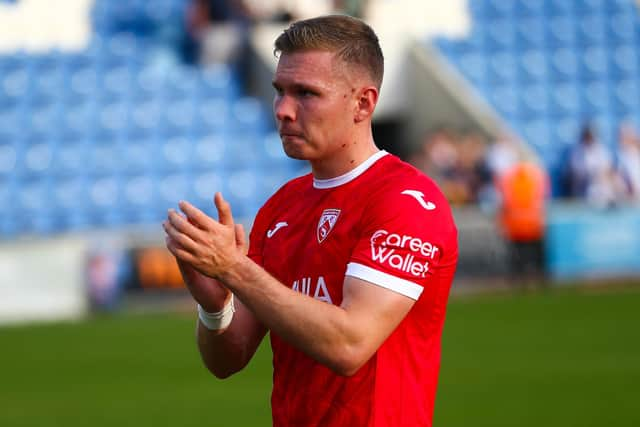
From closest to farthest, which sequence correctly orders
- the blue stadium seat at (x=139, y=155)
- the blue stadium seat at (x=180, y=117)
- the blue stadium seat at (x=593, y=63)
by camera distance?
the blue stadium seat at (x=139, y=155)
the blue stadium seat at (x=180, y=117)
the blue stadium seat at (x=593, y=63)

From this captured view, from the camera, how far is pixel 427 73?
2266cm

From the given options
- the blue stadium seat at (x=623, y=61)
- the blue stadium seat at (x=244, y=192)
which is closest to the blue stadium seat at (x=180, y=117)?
the blue stadium seat at (x=244, y=192)

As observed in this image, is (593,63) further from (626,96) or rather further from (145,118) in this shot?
(145,118)

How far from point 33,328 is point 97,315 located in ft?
4.91

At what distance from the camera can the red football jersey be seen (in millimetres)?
3082

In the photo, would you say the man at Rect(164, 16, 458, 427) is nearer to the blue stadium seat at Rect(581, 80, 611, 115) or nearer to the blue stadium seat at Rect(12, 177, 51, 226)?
the blue stadium seat at Rect(12, 177, 51, 226)

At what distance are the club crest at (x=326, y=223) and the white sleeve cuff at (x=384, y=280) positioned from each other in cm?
23

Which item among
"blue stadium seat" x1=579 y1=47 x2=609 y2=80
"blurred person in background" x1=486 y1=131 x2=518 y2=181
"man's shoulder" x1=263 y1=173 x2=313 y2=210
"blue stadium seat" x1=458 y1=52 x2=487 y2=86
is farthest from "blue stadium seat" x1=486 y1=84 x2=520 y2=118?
"man's shoulder" x1=263 y1=173 x2=313 y2=210

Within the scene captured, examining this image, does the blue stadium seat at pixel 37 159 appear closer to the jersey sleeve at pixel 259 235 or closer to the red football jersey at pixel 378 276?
the jersey sleeve at pixel 259 235

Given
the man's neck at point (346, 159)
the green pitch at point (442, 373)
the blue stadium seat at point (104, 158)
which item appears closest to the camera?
the man's neck at point (346, 159)

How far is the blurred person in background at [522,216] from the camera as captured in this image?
17.4 m

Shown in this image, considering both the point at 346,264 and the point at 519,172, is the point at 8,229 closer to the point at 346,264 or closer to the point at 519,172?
the point at 519,172

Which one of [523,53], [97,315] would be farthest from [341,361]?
[523,53]

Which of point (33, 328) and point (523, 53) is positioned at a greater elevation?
point (523, 53)
